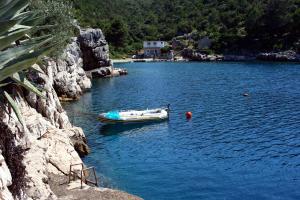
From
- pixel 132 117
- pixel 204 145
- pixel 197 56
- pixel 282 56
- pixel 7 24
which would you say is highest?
pixel 7 24

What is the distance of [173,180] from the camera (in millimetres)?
31453

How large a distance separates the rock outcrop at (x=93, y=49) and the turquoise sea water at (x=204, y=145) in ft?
128

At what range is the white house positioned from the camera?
7085 inches

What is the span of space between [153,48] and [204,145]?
143 m

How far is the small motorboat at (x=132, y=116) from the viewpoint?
50.5m

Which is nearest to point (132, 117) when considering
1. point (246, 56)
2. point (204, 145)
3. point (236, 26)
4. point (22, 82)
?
point (204, 145)

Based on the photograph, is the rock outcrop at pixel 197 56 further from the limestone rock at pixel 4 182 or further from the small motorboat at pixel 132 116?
the limestone rock at pixel 4 182

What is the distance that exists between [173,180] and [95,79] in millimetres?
82071

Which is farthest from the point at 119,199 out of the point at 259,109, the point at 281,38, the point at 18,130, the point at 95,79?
the point at 281,38

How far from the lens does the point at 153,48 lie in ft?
593

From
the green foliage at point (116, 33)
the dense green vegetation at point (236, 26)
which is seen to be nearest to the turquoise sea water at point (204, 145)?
the dense green vegetation at point (236, 26)

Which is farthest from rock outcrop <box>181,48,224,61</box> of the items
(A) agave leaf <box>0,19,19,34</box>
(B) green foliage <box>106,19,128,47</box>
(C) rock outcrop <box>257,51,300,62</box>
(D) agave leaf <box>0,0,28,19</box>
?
(A) agave leaf <box>0,19,19,34</box>

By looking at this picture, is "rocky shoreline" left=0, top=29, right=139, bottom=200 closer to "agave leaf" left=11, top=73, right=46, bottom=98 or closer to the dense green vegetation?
"agave leaf" left=11, top=73, right=46, bottom=98

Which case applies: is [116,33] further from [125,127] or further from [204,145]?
[204,145]
